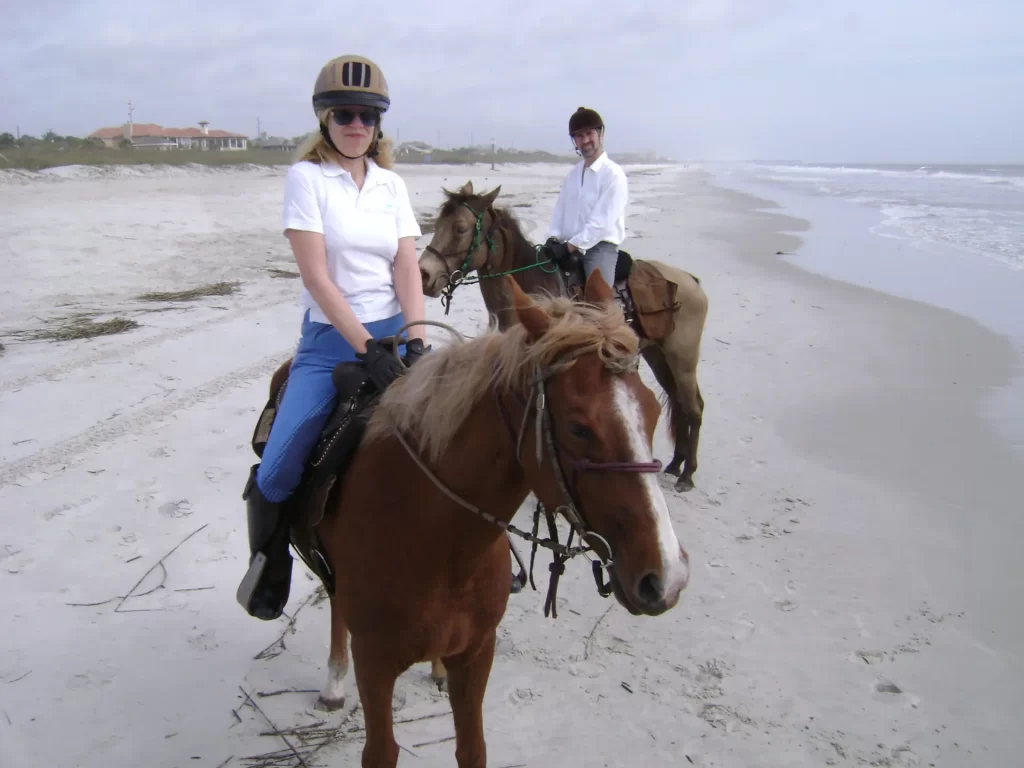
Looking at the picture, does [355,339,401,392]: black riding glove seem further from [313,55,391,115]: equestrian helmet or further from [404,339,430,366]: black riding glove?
[313,55,391,115]: equestrian helmet

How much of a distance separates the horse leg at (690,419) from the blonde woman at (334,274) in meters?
3.37

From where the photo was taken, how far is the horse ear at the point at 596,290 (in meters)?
2.00

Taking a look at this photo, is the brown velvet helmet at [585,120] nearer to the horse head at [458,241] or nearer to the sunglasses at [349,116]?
the horse head at [458,241]

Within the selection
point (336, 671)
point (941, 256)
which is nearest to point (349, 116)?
point (336, 671)

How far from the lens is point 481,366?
1.89 meters

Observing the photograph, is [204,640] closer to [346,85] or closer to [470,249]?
[346,85]

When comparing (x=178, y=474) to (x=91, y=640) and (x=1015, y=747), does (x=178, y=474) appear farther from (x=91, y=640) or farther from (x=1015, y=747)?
(x=1015, y=747)

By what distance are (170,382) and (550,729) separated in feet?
16.2

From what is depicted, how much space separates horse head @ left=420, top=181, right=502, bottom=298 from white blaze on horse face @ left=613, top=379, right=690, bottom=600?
14.4ft

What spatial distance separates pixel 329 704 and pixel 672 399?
3819 millimetres

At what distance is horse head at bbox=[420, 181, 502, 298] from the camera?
232 inches

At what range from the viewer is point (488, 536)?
202cm

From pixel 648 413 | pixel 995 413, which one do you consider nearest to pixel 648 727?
pixel 648 413

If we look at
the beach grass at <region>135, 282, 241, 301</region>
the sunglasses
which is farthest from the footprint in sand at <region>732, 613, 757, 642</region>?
the beach grass at <region>135, 282, 241, 301</region>
